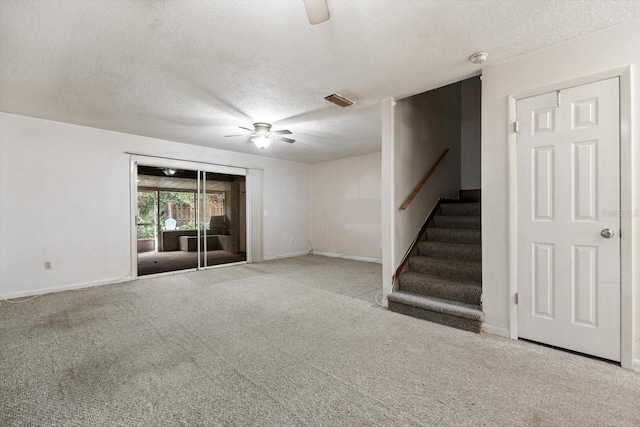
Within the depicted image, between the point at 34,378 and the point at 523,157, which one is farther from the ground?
the point at 523,157

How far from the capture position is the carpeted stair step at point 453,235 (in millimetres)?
3740

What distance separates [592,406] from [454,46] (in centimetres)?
270

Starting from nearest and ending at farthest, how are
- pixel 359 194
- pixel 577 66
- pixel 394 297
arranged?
pixel 577 66, pixel 394 297, pixel 359 194

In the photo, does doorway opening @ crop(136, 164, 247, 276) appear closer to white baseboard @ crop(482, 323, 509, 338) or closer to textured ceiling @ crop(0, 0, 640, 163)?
textured ceiling @ crop(0, 0, 640, 163)

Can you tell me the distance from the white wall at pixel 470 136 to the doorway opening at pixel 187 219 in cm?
483

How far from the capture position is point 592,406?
65.9 inches

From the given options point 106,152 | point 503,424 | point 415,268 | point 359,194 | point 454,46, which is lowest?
point 503,424

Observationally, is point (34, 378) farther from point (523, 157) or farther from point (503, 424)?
point (523, 157)

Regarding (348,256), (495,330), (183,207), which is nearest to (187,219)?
(183,207)

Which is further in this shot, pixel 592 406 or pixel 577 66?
pixel 577 66

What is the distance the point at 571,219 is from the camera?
230 centimetres

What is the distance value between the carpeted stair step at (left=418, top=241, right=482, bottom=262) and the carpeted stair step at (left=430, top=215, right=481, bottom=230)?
0.46 metres

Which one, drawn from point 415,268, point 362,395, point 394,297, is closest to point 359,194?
point 415,268

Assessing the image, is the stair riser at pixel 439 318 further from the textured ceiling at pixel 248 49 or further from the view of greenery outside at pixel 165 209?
the view of greenery outside at pixel 165 209
